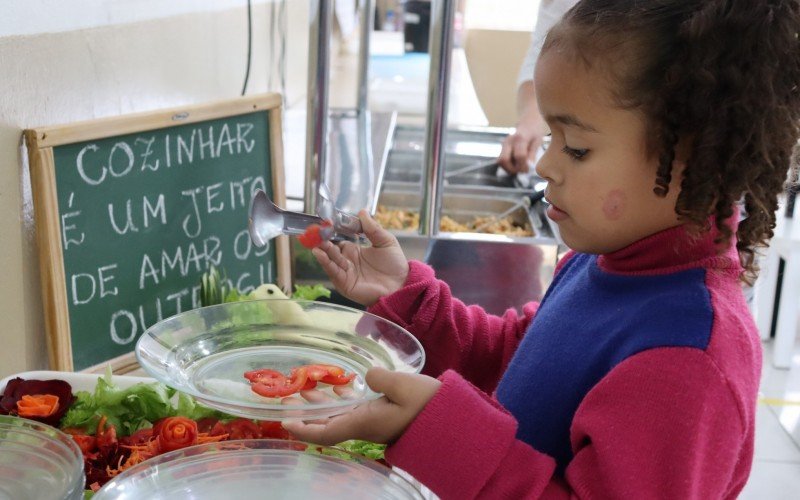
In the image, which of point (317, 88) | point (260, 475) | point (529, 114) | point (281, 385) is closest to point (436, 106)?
point (317, 88)


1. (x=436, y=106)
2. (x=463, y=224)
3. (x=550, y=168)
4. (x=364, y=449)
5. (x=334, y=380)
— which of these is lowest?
(x=463, y=224)

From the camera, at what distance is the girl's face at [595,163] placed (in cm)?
81

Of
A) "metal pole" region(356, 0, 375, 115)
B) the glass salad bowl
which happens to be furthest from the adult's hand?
the glass salad bowl

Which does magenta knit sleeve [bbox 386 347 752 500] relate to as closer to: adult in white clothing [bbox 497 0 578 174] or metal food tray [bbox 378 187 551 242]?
adult in white clothing [bbox 497 0 578 174]

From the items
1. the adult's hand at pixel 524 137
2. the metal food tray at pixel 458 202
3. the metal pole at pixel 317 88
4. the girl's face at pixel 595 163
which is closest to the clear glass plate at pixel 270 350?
the girl's face at pixel 595 163

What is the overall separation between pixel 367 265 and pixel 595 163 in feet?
1.44

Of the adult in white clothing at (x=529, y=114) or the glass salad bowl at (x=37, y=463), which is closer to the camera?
the glass salad bowl at (x=37, y=463)

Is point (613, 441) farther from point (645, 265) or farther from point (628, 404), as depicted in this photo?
point (645, 265)

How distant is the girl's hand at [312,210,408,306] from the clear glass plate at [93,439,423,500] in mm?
374

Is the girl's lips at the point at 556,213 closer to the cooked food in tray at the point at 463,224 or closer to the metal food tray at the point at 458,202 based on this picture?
the cooked food in tray at the point at 463,224

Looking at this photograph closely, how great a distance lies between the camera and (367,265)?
1188 millimetres

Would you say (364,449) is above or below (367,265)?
below

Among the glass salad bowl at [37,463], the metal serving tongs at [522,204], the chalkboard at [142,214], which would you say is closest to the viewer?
the glass salad bowl at [37,463]

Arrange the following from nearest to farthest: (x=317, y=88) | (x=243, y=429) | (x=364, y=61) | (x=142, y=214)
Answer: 1. (x=243, y=429)
2. (x=142, y=214)
3. (x=317, y=88)
4. (x=364, y=61)
